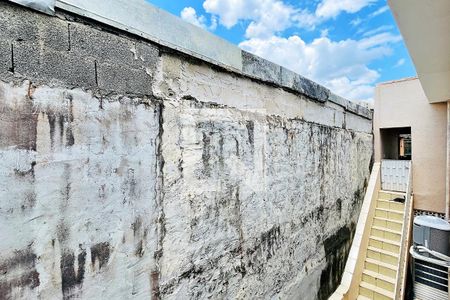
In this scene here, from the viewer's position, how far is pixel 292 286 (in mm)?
2627

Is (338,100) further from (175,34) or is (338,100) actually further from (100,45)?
(100,45)

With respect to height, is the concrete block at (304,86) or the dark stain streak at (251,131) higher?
the concrete block at (304,86)

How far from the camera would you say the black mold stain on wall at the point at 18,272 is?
2.87ft

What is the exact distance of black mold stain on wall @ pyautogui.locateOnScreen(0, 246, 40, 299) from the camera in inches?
34.5

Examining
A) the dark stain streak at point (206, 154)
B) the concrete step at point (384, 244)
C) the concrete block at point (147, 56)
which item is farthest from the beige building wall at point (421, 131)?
the concrete block at point (147, 56)

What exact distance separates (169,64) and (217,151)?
0.65 m

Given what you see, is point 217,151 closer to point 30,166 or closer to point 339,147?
point 30,166

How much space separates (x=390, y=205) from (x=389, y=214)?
24 cm

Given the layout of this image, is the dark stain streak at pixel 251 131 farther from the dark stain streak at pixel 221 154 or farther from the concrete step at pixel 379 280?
the concrete step at pixel 379 280

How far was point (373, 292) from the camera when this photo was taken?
415 cm

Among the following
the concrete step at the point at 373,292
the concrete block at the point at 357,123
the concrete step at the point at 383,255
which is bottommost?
the concrete step at the point at 373,292

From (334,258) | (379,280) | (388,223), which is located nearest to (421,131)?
(388,223)

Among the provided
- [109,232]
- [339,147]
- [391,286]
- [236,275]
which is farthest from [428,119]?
[109,232]

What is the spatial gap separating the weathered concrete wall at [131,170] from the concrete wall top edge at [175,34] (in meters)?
0.04
